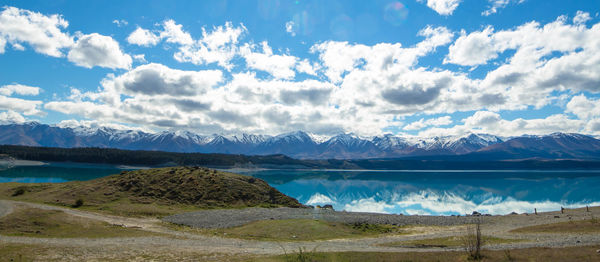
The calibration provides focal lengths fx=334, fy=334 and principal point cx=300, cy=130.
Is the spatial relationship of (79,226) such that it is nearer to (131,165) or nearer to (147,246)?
(147,246)

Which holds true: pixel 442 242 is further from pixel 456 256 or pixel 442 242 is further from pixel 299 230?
pixel 299 230

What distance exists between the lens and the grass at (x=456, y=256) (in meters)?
19.2

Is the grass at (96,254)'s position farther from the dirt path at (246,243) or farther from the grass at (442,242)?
the grass at (442,242)

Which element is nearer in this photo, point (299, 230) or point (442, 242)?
point (442, 242)

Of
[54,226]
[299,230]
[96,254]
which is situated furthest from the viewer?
[299,230]

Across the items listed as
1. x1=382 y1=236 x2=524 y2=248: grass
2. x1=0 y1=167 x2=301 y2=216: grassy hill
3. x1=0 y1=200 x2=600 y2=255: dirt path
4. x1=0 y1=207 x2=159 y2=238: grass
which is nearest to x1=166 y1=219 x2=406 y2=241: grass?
x1=0 y1=200 x2=600 y2=255: dirt path

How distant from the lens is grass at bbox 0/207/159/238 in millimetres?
28828

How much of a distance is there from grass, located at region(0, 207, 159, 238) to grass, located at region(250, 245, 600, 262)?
1710 cm

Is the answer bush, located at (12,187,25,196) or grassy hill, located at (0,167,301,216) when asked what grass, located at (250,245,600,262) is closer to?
grassy hill, located at (0,167,301,216)

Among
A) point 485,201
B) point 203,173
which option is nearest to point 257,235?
point 203,173

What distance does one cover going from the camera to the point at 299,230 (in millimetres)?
33469

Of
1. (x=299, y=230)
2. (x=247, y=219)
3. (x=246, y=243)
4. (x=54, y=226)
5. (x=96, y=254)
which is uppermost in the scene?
(x=96, y=254)

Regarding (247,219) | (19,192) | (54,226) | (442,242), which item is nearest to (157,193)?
(19,192)

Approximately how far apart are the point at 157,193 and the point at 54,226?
2367 cm
